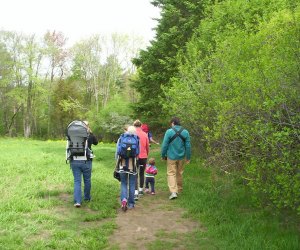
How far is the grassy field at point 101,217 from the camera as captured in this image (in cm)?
570

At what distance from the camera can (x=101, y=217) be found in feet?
23.7

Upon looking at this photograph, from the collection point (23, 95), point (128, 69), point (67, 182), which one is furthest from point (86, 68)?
point (67, 182)

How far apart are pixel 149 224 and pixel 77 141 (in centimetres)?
248

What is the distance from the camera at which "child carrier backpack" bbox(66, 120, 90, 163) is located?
25.7 feet

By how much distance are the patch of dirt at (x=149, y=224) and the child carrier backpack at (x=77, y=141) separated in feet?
5.18

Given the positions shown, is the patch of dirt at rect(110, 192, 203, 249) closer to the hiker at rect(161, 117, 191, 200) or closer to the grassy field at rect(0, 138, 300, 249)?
the grassy field at rect(0, 138, 300, 249)

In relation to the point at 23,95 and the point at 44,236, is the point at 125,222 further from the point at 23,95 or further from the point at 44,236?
the point at 23,95

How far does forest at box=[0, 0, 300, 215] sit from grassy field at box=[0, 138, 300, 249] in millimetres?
519

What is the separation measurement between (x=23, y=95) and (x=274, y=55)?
4806 cm

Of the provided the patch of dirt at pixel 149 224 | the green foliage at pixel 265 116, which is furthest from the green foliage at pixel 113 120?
the patch of dirt at pixel 149 224

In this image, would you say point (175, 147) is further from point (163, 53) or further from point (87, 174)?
point (163, 53)

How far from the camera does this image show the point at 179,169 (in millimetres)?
9531

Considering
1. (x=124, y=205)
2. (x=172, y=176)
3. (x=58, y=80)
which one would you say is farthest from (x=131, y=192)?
(x=58, y=80)

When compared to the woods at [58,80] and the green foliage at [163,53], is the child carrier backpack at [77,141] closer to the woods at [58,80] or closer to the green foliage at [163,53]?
the green foliage at [163,53]
